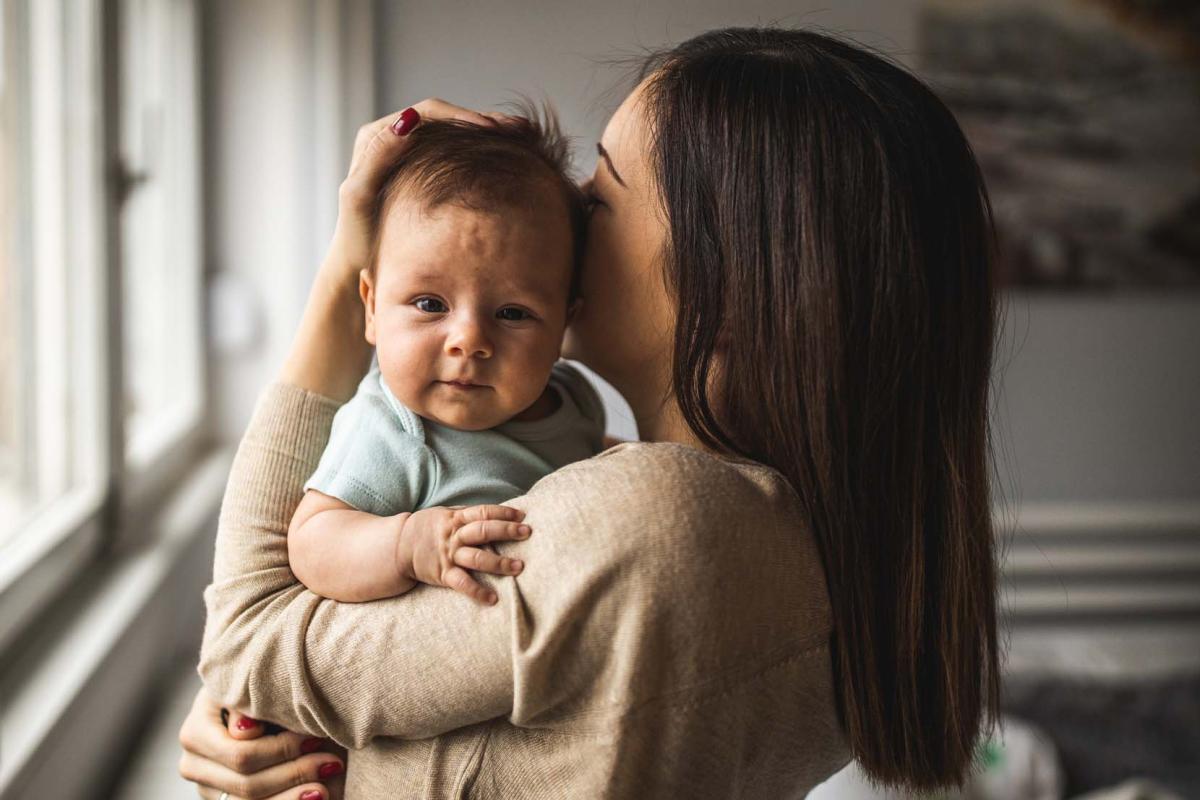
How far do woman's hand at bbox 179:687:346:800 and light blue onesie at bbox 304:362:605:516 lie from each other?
215 millimetres

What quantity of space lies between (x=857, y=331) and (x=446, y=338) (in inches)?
12.5

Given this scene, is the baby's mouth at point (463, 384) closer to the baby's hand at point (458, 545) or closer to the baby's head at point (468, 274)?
the baby's head at point (468, 274)

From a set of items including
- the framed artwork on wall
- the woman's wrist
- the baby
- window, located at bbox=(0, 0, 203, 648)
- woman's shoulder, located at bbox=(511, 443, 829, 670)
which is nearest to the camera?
woman's shoulder, located at bbox=(511, 443, 829, 670)

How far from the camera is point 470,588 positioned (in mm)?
712

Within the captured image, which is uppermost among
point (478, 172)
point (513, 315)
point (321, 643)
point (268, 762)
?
point (478, 172)

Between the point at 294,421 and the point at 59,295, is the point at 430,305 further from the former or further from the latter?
the point at 59,295

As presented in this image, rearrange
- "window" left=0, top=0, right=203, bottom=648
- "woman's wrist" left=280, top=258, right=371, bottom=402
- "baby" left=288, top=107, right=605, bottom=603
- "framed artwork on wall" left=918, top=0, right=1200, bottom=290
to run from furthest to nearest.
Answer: "framed artwork on wall" left=918, top=0, right=1200, bottom=290 < "window" left=0, top=0, right=203, bottom=648 < "woman's wrist" left=280, top=258, right=371, bottom=402 < "baby" left=288, top=107, right=605, bottom=603

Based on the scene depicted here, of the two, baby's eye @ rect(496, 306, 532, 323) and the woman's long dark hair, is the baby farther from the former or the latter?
the woman's long dark hair

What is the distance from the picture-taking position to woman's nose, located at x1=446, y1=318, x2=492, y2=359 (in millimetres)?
831

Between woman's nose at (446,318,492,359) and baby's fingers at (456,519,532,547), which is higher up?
woman's nose at (446,318,492,359)

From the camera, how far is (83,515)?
1.54 meters

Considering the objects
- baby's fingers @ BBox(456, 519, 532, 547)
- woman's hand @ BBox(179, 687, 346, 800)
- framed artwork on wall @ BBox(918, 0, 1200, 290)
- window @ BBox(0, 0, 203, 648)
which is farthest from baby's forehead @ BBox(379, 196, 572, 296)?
framed artwork on wall @ BBox(918, 0, 1200, 290)

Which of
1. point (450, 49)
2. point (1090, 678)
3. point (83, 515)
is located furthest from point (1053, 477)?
point (83, 515)

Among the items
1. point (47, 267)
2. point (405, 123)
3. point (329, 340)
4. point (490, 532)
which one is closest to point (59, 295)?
point (47, 267)
